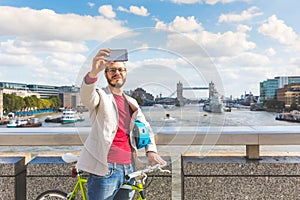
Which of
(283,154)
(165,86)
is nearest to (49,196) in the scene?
(165,86)

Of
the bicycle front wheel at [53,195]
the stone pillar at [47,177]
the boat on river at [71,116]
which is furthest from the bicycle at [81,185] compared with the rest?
the boat on river at [71,116]

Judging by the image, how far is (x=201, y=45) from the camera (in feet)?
6.57

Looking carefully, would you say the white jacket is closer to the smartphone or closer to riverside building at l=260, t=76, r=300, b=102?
the smartphone

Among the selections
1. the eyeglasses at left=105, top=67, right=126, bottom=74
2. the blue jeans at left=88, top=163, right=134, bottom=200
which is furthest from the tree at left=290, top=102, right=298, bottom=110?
the eyeglasses at left=105, top=67, right=126, bottom=74

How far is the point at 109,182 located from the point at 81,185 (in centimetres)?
61

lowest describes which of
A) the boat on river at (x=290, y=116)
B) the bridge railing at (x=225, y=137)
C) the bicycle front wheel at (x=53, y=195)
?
the boat on river at (x=290, y=116)

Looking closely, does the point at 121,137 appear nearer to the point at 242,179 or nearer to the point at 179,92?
the point at 179,92

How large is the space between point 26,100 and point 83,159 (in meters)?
50.1

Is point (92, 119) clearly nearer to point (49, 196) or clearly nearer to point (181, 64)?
point (181, 64)

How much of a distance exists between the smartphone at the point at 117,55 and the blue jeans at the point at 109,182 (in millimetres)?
670

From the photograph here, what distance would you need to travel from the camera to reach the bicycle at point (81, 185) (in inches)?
88.6

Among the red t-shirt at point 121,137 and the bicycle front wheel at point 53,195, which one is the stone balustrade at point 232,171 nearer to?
the bicycle front wheel at point 53,195

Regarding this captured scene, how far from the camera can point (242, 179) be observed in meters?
3.08

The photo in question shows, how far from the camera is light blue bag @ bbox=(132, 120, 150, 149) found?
6.93 feet
